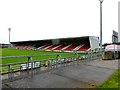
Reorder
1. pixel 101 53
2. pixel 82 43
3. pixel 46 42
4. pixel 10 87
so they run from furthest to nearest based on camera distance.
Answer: pixel 46 42 < pixel 82 43 < pixel 101 53 < pixel 10 87

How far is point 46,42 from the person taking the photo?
6131 cm

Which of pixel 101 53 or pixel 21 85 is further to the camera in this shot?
pixel 101 53

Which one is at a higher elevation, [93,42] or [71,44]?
[93,42]

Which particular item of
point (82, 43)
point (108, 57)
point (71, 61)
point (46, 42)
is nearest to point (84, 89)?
point (71, 61)

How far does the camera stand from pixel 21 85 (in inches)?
194

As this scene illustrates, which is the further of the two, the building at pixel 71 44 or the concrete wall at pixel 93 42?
the building at pixel 71 44

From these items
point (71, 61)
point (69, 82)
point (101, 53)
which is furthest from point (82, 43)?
point (69, 82)

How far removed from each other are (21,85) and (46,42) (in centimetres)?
5656

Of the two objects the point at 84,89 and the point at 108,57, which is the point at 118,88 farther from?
the point at 108,57

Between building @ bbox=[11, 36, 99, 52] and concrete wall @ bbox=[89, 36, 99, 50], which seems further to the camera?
building @ bbox=[11, 36, 99, 52]

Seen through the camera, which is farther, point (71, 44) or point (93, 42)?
point (71, 44)

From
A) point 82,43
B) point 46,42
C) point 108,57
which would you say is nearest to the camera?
point 108,57

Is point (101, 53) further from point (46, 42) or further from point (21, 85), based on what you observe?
point (46, 42)

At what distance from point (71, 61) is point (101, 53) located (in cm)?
673
